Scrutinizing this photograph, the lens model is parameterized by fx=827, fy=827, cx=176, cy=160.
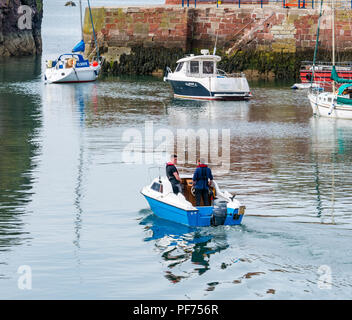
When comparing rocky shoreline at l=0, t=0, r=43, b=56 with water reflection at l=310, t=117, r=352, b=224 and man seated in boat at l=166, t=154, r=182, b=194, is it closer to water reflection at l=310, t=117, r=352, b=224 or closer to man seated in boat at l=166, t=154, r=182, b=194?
water reflection at l=310, t=117, r=352, b=224

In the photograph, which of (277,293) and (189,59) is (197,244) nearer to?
(277,293)

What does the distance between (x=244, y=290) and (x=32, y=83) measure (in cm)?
4614

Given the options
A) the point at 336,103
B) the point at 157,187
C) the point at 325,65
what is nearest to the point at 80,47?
the point at 325,65

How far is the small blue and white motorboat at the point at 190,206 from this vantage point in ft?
61.8

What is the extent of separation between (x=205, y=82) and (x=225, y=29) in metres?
15.8

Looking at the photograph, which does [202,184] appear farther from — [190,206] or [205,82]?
[205,82]

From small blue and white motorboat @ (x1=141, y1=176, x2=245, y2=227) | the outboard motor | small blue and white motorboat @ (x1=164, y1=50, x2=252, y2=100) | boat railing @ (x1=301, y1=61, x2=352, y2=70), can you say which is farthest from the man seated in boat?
boat railing @ (x1=301, y1=61, x2=352, y2=70)

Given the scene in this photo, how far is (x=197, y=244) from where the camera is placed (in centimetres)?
1844

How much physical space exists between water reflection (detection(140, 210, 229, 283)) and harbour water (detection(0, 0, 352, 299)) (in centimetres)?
3

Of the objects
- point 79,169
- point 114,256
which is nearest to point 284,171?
point 79,169

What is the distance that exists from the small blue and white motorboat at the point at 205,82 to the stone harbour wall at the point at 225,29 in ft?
46.0

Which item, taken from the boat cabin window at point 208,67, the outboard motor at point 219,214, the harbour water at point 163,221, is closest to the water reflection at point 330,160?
the harbour water at point 163,221

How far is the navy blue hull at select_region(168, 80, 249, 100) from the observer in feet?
159

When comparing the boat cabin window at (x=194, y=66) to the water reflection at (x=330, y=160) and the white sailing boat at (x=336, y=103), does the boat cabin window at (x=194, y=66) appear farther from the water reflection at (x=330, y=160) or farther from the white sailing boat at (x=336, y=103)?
the water reflection at (x=330, y=160)
